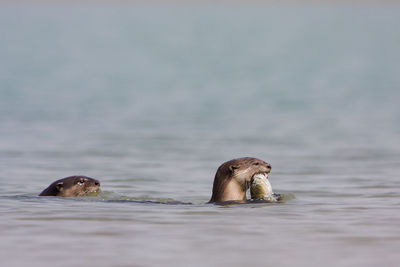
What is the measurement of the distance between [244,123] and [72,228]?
1517 cm

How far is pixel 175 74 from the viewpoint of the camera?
1970 inches

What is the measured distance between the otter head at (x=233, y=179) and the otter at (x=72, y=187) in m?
1.86

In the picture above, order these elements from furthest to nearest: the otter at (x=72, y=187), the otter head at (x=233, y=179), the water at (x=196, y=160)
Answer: the otter at (x=72, y=187)
the otter head at (x=233, y=179)
the water at (x=196, y=160)

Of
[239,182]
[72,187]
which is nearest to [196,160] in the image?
[72,187]

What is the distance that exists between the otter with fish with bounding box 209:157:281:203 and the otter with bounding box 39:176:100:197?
6.03 ft

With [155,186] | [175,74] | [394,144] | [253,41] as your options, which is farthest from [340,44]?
[155,186]

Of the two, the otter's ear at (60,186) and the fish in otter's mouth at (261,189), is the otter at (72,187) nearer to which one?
the otter's ear at (60,186)

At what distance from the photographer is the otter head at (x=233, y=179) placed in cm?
1249

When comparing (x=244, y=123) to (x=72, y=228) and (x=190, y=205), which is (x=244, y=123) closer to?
(x=190, y=205)

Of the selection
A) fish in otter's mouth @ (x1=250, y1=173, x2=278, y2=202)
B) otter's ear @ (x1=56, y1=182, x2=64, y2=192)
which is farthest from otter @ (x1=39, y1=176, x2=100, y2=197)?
fish in otter's mouth @ (x1=250, y1=173, x2=278, y2=202)

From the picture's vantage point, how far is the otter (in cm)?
1344

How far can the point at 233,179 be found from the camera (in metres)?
12.5

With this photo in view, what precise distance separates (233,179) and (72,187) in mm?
2152

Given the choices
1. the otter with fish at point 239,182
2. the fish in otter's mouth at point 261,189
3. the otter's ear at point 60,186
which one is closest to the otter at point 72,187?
the otter's ear at point 60,186
